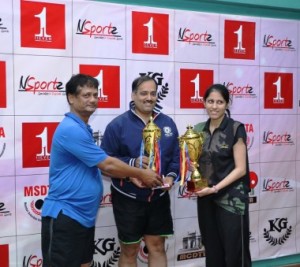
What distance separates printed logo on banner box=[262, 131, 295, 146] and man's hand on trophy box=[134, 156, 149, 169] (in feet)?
4.09

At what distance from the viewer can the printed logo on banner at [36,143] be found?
7.76 feet

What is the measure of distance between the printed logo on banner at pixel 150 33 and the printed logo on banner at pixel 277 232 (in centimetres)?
146

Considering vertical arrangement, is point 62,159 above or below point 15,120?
below

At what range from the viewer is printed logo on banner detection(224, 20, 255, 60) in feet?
9.50

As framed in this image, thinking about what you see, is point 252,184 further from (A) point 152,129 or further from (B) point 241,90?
(A) point 152,129

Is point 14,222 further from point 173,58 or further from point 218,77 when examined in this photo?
point 218,77

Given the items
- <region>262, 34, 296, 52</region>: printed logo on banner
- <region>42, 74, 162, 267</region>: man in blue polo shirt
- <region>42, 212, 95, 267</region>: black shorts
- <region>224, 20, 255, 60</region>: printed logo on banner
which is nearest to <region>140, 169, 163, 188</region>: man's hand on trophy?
<region>42, 74, 162, 267</region>: man in blue polo shirt

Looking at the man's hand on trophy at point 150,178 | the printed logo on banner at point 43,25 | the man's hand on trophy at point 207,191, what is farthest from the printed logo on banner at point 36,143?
the man's hand on trophy at point 207,191

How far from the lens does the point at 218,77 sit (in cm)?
288

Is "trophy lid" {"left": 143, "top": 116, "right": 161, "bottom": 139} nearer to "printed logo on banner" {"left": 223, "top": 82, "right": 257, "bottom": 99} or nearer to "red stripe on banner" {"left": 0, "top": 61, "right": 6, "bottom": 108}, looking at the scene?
"red stripe on banner" {"left": 0, "top": 61, "right": 6, "bottom": 108}

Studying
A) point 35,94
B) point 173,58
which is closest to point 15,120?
point 35,94

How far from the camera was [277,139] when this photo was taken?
308 cm

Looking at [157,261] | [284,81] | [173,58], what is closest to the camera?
[157,261]

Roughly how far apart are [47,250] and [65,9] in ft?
4.38
